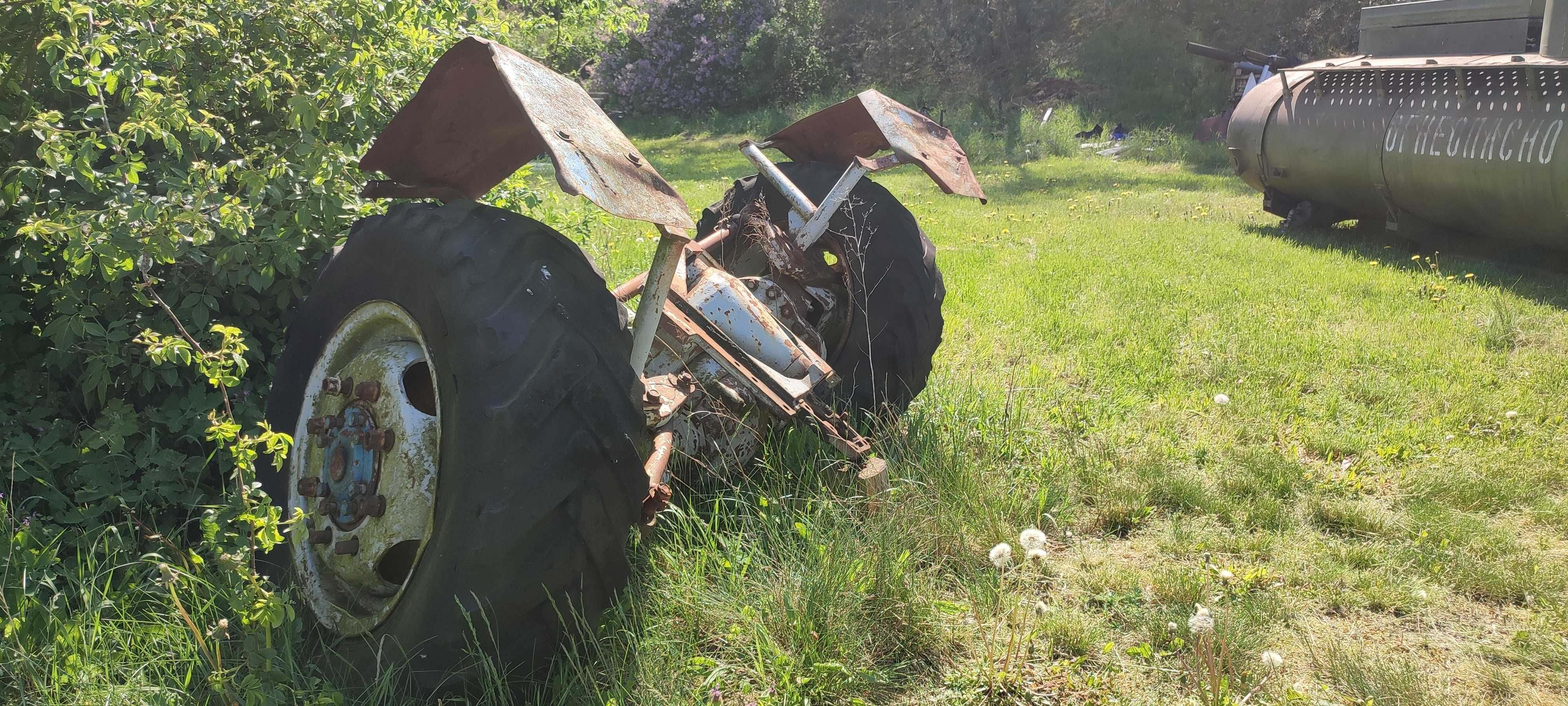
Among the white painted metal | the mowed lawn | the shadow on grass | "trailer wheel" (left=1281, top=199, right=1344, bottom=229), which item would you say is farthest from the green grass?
"trailer wheel" (left=1281, top=199, right=1344, bottom=229)

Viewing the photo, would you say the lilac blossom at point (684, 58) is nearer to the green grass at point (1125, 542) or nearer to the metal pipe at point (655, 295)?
the green grass at point (1125, 542)

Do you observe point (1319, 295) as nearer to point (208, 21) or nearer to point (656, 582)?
point (656, 582)

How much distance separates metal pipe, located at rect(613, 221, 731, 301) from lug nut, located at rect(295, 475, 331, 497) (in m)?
1.11

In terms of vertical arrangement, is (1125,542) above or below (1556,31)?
below

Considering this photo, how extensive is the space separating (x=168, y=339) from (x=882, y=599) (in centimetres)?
167

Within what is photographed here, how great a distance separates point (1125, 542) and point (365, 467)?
220cm

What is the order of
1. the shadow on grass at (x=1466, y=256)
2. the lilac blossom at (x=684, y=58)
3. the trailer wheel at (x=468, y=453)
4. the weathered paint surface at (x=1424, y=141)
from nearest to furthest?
the trailer wheel at (x=468, y=453) → the shadow on grass at (x=1466, y=256) → the weathered paint surface at (x=1424, y=141) → the lilac blossom at (x=684, y=58)

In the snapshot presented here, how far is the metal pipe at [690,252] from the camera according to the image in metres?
3.29

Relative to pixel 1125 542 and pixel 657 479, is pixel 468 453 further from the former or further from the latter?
pixel 1125 542

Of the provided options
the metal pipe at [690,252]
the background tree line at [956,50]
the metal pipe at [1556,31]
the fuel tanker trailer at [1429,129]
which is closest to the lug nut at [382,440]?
the metal pipe at [690,252]

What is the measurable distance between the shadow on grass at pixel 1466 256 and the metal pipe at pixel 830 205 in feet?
14.5

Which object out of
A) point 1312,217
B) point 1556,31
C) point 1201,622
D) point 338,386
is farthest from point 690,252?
point 1312,217

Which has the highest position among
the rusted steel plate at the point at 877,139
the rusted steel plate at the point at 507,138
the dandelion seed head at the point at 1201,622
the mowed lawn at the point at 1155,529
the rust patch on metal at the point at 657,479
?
the rusted steel plate at the point at 507,138

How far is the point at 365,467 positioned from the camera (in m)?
2.26
